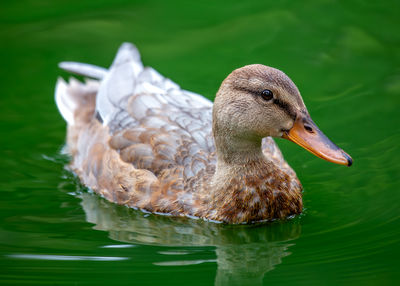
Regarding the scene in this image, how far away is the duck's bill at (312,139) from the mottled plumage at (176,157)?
0.09 m

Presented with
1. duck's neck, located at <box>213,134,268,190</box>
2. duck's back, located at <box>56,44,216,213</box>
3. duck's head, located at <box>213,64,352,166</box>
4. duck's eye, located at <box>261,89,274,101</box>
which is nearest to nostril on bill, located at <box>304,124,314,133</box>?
duck's head, located at <box>213,64,352,166</box>

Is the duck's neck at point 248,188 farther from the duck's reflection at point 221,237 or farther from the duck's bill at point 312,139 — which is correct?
the duck's bill at point 312,139

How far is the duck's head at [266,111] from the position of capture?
6.12m

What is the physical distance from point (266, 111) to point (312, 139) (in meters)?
0.47

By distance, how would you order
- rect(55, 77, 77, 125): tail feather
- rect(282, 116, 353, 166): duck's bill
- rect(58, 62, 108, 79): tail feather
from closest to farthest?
1. rect(282, 116, 353, 166): duck's bill
2. rect(55, 77, 77, 125): tail feather
3. rect(58, 62, 108, 79): tail feather

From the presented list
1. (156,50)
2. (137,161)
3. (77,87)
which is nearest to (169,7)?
(156,50)

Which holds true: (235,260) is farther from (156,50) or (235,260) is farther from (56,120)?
(156,50)

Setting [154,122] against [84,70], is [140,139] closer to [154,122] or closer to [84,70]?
Answer: [154,122]

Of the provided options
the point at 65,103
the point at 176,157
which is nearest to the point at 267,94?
the point at 176,157

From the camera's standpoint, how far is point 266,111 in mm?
6246

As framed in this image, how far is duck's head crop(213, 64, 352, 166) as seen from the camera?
241 inches

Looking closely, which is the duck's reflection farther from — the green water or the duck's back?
the duck's back

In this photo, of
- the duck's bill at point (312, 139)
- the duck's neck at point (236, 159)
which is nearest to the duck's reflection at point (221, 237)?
the duck's neck at point (236, 159)

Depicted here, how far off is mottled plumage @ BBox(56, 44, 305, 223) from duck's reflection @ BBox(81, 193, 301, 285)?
13cm
